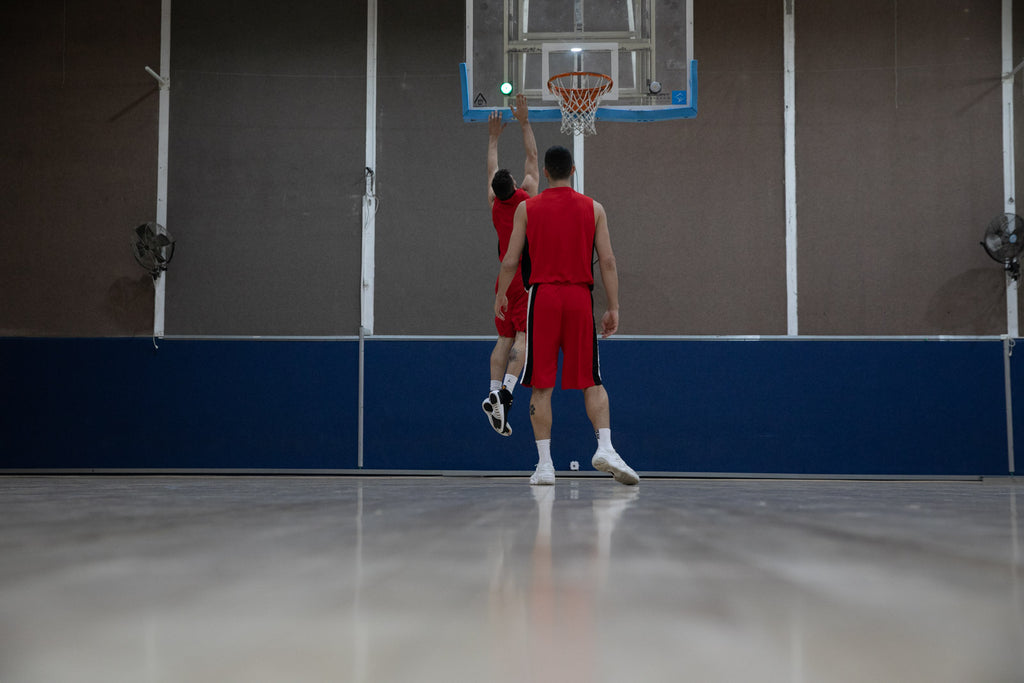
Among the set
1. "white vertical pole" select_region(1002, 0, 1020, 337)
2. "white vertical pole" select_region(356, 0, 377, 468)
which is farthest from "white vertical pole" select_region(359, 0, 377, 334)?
"white vertical pole" select_region(1002, 0, 1020, 337)

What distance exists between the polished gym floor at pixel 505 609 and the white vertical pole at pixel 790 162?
5.24 m

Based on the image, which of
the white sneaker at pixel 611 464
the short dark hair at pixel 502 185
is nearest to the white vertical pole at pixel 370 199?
the short dark hair at pixel 502 185

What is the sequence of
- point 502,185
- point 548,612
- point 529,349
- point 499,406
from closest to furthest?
point 548,612, point 529,349, point 499,406, point 502,185

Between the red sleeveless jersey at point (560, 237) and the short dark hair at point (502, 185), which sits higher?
the short dark hair at point (502, 185)

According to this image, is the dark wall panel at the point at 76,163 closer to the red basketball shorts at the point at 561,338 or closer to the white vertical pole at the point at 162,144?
the white vertical pole at the point at 162,144

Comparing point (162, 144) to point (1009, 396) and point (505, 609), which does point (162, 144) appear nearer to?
point (1009, 396)

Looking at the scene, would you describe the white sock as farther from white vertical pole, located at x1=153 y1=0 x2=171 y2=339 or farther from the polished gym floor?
white vertical pole, located at x1=153 y1=0 x2=171 y2=339

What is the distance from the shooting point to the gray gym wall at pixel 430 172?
19.2ft

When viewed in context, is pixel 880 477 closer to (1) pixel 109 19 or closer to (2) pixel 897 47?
(2) pixel 897 47

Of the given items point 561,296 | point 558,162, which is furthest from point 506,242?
point 561,296

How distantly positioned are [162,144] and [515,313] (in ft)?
12.0

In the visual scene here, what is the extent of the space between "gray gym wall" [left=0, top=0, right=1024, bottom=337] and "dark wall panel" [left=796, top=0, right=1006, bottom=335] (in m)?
0.02

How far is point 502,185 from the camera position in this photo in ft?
12.8

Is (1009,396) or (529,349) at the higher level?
(529,349)
